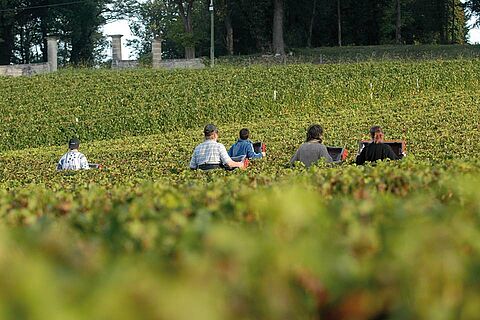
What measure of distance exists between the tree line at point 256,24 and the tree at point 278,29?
1.40 meters

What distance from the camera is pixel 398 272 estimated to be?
2.69m

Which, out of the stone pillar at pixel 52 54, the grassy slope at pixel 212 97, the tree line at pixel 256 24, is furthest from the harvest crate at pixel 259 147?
the tree line at pixel 256 24

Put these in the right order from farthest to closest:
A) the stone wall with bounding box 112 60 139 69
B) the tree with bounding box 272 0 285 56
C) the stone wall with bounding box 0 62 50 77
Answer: the tree with bounding box 272 0 285 56, the stone wall with bounding box 112 60 139 69, the stone wall with bounding box 0 62 50 77

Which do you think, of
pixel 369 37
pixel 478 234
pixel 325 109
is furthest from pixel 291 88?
pixel 478 234

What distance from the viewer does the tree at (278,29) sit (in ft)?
212

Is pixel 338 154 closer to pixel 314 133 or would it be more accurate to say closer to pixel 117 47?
pixel 314 133

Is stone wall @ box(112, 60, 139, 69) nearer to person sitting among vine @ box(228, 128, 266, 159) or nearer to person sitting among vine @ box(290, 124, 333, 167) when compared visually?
person sitting among vine @ box(228, 128, 266, 159)

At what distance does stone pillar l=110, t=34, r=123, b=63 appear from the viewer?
199ft

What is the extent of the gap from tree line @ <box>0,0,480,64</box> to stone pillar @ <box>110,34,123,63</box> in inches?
338

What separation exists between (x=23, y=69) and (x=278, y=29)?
17941 millimetres

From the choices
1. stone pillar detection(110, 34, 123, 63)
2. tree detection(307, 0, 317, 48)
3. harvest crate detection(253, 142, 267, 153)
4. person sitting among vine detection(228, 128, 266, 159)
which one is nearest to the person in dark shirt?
person sitting among vine detection(228, 128, 266, 159)

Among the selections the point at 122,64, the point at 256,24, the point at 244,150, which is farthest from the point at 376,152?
the point at 256,24

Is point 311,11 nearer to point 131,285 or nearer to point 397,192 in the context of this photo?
point 397,192

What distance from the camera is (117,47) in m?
61.2
